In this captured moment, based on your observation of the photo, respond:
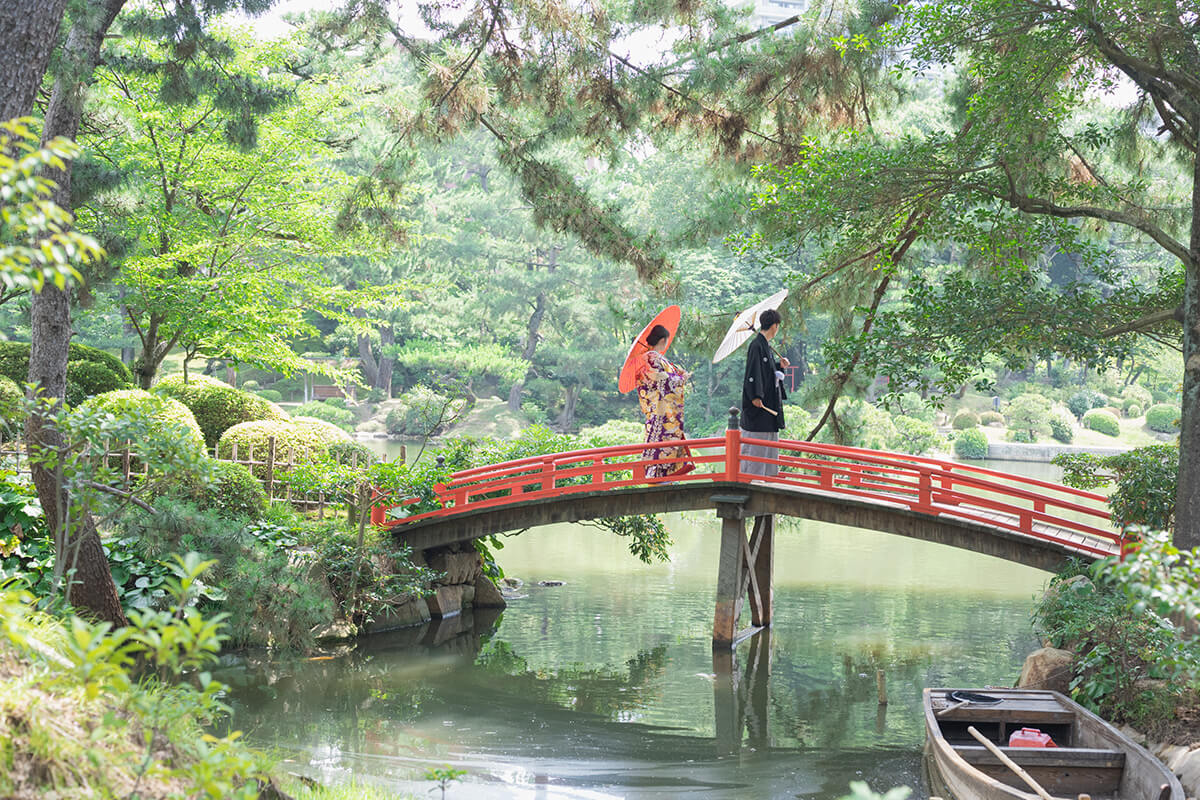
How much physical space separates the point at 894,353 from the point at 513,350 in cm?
2532

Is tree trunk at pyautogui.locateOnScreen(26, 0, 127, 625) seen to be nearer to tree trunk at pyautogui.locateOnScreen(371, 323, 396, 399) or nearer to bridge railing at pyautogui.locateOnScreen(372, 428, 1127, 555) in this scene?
bridge railing at pyautogui.locateOnScreen(372, 428, 1127, 555)

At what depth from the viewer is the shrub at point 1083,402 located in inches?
1310

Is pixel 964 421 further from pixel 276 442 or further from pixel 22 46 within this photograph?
pixel 22 46

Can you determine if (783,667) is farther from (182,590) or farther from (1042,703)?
(182,590)

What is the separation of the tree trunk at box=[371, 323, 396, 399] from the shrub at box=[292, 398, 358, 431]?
1848 millimetres

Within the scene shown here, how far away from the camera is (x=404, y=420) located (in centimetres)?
3091

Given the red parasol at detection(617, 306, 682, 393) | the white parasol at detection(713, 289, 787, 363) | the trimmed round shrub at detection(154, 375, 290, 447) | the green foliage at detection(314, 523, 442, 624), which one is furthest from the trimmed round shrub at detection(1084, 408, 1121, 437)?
the green foliage at detection(314, 523, 442, 624)

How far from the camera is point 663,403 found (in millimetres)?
10898

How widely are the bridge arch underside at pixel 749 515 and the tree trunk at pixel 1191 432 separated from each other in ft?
5.93

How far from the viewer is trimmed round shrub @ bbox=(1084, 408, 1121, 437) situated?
32.4 m

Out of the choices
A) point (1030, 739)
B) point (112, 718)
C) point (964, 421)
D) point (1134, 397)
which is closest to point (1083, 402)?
point (1134, 397)

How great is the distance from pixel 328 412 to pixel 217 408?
15.0 m

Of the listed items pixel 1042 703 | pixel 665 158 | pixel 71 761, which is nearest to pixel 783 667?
pixel 1042 703

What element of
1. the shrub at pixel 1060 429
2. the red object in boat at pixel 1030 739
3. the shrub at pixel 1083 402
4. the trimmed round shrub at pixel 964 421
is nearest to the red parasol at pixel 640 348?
the red object in boat at pixel 1030 739
